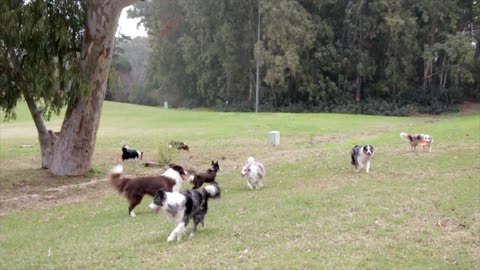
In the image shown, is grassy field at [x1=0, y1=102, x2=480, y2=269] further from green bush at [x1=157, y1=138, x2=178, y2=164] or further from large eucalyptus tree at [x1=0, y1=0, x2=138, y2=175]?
large eucalyptus tree at [x1=0, y1=0, x2=138, y2=175]

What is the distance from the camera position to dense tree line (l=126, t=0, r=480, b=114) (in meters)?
47.7

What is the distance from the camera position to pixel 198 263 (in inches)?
260

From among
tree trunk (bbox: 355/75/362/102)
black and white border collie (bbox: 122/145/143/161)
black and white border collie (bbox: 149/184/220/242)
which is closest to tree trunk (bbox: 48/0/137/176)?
black and white border collie (bbox: 122/145/143/161)

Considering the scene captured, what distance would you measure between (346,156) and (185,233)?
10.5 meters

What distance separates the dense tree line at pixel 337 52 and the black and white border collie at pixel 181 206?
40239mm

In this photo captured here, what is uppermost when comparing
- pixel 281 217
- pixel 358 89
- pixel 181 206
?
pixel 358 89

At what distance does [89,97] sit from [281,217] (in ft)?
28.7

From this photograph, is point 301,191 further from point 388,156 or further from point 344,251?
point 388,156

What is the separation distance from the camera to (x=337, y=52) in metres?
51.2

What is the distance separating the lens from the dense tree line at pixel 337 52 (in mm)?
47656

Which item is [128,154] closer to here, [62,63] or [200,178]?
[62,63]

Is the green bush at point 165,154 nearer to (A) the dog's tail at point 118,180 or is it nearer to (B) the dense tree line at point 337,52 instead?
(A) the dog's tail at point 118,180

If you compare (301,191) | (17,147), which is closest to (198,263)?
(301,191)

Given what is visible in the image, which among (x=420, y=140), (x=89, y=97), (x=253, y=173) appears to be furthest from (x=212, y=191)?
(x=420, y=140)
